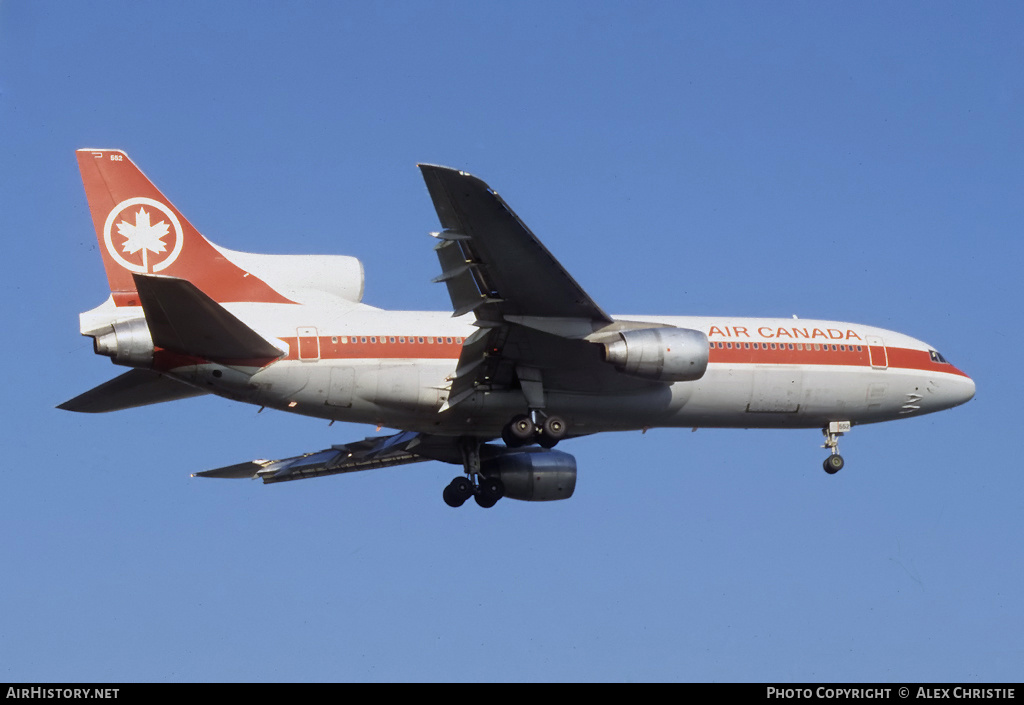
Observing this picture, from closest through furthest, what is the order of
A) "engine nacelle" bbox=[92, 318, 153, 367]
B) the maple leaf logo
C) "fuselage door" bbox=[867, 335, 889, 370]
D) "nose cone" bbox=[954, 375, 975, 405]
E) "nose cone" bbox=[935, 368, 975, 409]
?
"engine nacelle" bbox=[92, 318, 153, 367] → the maple leaf logo → "fuselage door" bbox=[867, 335, 889, 370] → "nose cone" bbox=[935, 368, 975, 409] → "nose cone" bbox=[954, 375, 975, 405]

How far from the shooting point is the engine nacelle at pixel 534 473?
3288 cm

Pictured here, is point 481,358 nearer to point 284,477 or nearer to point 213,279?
point 213,279

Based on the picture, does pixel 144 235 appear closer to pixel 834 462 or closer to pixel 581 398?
pixel 581 398

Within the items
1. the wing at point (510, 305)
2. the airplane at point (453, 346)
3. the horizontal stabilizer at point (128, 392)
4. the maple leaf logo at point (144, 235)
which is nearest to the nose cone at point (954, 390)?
the airplane at point (453, 346)

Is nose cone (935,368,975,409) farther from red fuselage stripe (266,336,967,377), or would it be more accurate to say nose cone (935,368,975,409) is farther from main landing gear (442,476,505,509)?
main landing gear (442,476,505,509)

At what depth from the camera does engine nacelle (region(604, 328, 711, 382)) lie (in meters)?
27.6

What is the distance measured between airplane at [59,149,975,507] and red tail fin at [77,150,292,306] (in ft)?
0.10

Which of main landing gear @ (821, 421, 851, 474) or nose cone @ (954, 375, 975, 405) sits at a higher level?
nose cone @ (954, 375, 975, 405)

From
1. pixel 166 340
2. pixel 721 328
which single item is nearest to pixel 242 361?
pixel 166 340

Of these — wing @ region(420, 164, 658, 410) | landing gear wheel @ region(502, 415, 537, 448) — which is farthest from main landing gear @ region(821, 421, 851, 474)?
landing gear wheel @ region(502, 415, 537, 448)

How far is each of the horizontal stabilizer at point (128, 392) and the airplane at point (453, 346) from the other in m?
0.04

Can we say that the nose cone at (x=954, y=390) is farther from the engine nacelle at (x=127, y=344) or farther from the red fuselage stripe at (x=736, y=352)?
the engine nacelle at (x=127, y=344)

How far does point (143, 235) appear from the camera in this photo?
28156 mm
